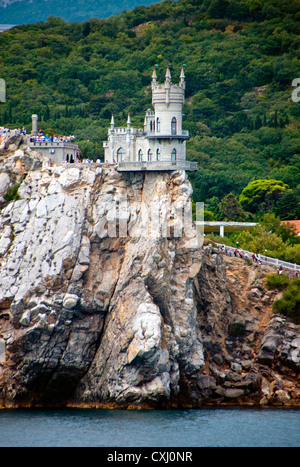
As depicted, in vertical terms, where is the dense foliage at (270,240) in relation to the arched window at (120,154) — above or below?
below

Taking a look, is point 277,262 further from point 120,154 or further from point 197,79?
point 197,79

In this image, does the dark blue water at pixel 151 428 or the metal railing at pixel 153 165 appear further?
the metal railing at pixel 153 165

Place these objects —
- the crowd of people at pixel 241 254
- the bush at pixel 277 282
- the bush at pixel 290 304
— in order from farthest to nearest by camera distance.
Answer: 1. the crowd of people at pixel 241 254
2. the bush at pixel 277 282
3. the bush at pixel 290 304

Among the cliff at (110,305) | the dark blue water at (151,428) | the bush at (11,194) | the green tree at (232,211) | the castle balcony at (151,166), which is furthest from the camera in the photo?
the green tree at (232,211)

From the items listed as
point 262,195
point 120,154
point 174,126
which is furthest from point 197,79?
point 174,126

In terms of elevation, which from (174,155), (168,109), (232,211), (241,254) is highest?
(168,109)

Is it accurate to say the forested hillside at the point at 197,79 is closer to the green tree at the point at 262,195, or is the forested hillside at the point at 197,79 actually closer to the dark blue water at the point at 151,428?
the green tree at the point at 262,195

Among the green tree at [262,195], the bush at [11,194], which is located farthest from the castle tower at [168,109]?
the green tree at [262,195]
